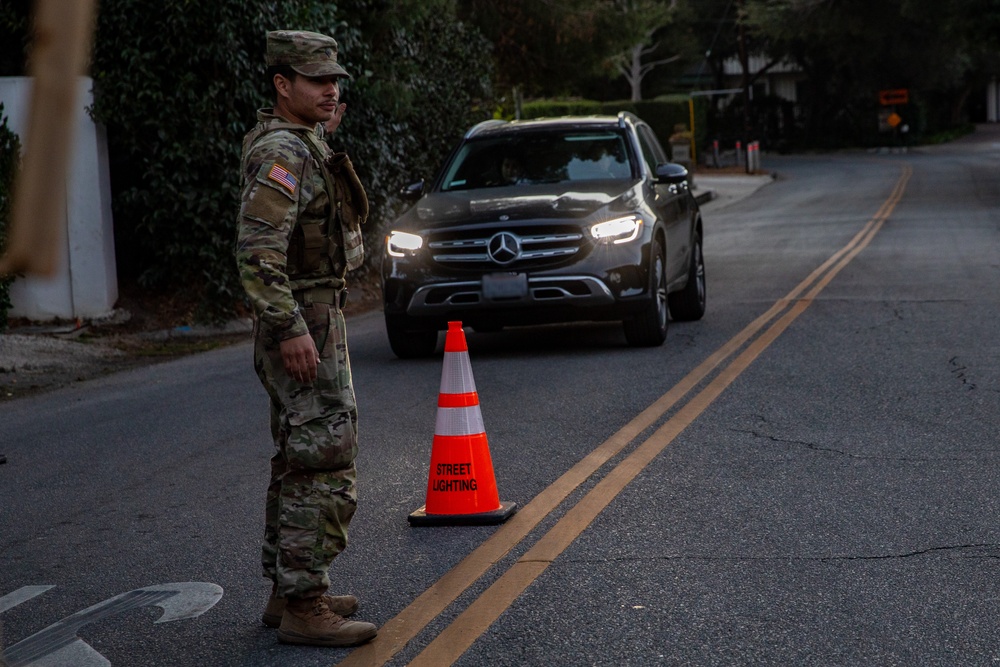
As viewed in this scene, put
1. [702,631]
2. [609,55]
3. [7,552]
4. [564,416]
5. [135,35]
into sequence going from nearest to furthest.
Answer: [702,631] < [7,552] < [564,416] < [135,35] < [609,55]

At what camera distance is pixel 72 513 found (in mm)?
6395

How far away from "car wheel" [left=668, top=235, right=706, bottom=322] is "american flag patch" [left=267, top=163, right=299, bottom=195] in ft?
28.4

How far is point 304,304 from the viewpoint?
4355mm

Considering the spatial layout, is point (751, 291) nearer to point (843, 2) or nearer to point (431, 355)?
point (431, 355)

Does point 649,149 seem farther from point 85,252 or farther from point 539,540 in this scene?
point 539,540

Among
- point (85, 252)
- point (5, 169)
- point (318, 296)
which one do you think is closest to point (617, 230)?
point (5, 169)

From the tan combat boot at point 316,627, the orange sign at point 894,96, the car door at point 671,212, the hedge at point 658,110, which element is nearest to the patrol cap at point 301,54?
the tan combat boot at point 316,627

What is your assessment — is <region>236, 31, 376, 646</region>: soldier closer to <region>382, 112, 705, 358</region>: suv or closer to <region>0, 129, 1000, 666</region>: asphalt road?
<region>0, 129, 1000, 666</region>: asphalt road

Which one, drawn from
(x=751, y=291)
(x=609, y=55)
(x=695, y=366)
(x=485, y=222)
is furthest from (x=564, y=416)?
(x=609, y=55)

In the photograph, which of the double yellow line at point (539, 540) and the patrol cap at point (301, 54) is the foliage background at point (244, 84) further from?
the patrol cap at point (301, 54)

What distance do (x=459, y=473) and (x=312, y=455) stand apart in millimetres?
1613

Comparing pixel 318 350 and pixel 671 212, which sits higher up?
pixel 671 212

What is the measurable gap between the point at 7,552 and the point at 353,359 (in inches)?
222

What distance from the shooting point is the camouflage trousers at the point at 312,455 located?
430cm
